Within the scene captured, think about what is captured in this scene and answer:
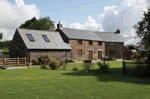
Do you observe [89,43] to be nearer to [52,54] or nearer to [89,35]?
[89,35]

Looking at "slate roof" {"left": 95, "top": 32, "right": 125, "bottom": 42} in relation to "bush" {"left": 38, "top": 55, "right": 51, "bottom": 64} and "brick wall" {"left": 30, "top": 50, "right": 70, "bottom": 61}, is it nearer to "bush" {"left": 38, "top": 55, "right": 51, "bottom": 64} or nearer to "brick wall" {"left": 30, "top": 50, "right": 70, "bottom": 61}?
"brick wall" {"left": 30, "top": 50, "right": 70, "bottom": 61}

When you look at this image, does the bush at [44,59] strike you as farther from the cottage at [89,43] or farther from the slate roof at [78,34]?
the slate roof at [78,34]

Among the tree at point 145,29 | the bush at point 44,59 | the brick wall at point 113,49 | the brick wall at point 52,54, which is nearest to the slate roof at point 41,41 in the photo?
the brick wall at point 52,54

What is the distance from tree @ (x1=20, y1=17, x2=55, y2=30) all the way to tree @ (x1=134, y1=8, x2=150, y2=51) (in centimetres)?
4868

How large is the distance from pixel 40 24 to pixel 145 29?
50189 mm

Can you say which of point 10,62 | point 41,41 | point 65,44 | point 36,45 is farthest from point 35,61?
point 65,44

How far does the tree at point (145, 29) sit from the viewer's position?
690 inches

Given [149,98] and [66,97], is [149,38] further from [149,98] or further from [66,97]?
[66,97]

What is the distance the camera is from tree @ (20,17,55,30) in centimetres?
6216

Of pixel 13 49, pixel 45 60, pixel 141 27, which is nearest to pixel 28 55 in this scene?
pixel 45 60

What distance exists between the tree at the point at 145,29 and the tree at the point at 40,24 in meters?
48.7

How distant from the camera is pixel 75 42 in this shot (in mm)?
38344

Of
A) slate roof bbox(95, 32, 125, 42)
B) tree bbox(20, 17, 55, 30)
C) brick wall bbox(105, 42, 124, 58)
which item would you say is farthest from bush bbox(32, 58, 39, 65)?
tree bbox(20, 17, 55, 30)

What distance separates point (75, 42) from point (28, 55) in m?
12.9
